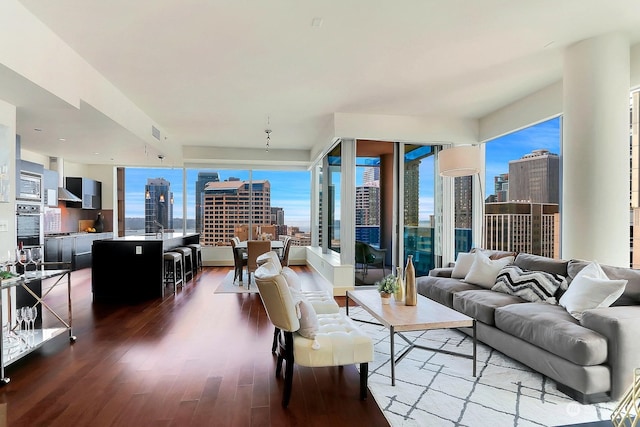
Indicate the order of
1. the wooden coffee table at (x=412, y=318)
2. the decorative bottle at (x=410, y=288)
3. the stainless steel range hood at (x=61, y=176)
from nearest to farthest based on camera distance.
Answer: the wooden coffee table at (x=412, y=318), the decorative bottle at (x=410, y=288), the stainless steel range hood at (x=61, y=176)

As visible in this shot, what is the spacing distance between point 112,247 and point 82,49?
3.19 metres

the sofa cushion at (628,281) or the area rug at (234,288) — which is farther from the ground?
the sofa cushion at (628,281)

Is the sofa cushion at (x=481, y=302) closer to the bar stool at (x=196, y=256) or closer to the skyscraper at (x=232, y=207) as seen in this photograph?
the bar stool at (x=196, y=256)

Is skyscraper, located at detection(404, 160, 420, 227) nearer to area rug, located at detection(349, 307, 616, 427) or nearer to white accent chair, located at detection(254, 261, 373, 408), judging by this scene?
area rug, located at detection(349, 307, 616, 427)

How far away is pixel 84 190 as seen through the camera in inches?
327

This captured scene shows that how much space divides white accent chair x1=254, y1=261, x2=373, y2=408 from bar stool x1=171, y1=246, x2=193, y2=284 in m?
4.69

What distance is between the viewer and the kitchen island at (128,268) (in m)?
5.43

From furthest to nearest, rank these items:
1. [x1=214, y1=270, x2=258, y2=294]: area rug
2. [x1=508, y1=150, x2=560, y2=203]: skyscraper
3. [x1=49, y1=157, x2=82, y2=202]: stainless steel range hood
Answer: [x1=49, y1=157, x2=82, y2=202]: stainless steel range hood, [x1=214, y1=270, x2=258, y2=294]: area rug, [x1=508, y1=150, x2=560, y2=203]: skyscraper

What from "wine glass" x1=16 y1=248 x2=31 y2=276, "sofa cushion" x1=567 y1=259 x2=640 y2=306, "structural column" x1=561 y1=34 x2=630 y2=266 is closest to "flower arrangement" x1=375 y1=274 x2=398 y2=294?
"sofa cushion" x1=567 y1=259 x2=640 y2=306

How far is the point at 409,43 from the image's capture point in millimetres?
3383

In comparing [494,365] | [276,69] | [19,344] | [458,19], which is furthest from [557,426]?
[19,344]

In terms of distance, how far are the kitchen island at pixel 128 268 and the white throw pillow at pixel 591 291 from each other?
5423mm

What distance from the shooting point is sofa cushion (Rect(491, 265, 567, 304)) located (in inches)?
132

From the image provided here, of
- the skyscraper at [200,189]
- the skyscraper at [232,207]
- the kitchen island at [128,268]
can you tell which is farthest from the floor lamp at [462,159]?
the skyscraper at [200,189]
